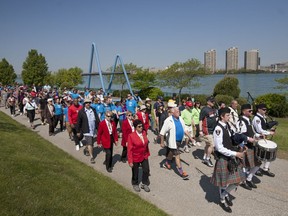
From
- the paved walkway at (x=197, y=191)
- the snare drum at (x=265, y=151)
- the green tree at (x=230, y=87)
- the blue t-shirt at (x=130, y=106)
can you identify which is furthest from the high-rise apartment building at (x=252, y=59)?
the snare drum at (x=265, y=151)

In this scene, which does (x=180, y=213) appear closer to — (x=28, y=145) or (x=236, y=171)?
(x=236, y=171)

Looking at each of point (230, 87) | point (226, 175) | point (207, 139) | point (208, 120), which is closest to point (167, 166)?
point (207, 139)

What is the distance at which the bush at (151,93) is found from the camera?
103 feet

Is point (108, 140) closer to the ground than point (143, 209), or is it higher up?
higher up

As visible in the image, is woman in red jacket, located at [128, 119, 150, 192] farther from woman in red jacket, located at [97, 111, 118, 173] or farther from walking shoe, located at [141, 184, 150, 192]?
woman in red jacket, located at [97, 111, 118, 173]

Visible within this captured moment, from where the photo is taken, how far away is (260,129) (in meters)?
6.52

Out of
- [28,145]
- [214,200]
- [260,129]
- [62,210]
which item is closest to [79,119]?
[28,145]

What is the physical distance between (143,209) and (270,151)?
3.23m

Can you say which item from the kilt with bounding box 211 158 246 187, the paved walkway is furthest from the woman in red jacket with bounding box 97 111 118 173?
the kilt with bounding box 211 158 246 187

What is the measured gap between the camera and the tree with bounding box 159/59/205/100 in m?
30.6

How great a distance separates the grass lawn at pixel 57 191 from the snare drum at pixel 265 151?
2753 millimetres

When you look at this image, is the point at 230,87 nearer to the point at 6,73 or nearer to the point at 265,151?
the point at 265,151

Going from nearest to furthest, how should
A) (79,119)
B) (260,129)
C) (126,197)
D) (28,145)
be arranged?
(126,197) → (260,129) → (79,119) → (28,145)

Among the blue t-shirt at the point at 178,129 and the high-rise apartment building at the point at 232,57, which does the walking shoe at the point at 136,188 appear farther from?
the high-rise apartment building at the point at 232,57
